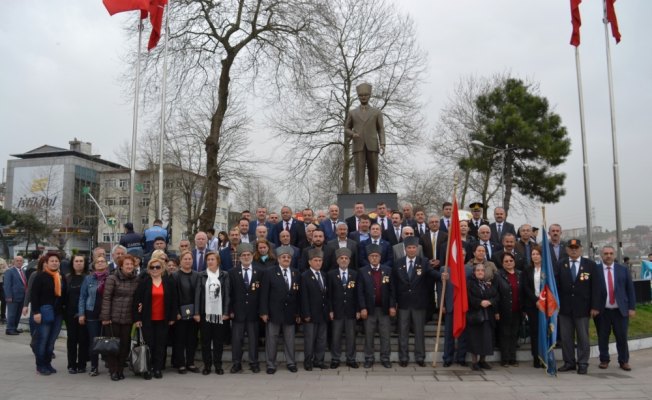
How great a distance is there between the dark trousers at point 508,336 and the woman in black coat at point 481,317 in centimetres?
28

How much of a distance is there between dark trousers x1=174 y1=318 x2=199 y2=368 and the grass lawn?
743 centimetres

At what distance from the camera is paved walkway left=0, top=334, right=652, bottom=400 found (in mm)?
6941

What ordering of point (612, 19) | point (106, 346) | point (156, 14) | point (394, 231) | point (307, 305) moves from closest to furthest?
point (106, 346) → point (307, 305) → point (394, 231) → point (156, 14) → point (612, 19)

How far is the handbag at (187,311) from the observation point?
837cm

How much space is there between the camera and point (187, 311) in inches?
329

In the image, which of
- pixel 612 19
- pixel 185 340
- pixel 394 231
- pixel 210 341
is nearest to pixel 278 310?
pixel 210 341

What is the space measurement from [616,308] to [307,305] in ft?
16.3

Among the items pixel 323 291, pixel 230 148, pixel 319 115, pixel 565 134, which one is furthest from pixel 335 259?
pixel 230 148

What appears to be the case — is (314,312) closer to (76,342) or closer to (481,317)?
(481,317)

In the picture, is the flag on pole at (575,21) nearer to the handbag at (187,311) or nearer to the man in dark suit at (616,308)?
the man in dark suit at (616,308)

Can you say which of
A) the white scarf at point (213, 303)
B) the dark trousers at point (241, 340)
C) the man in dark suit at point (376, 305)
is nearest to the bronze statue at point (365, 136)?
the man in dark suit at point (376, 305)

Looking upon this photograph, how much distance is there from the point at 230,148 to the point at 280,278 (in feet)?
86.7

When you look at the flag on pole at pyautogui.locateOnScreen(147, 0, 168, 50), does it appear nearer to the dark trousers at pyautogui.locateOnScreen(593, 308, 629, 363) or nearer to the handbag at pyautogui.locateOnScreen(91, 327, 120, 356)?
the handbag at pyautogui.locateOnScreen(91, 327, 120, 356)

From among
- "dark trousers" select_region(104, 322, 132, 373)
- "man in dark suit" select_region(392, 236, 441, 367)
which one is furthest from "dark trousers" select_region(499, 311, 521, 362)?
"dark trousers" select_region(104, 322, 132, 373)
